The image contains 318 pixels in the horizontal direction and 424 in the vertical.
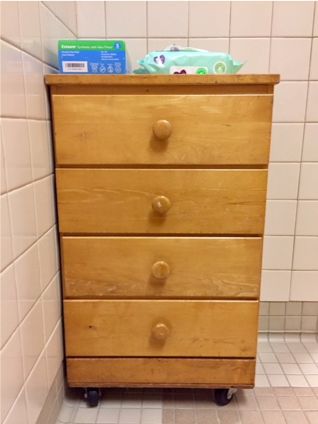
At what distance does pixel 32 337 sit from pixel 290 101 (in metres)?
1.00

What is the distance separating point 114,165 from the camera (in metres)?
0.85

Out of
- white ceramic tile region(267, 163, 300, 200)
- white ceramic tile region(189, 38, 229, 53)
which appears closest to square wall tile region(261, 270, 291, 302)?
white ceramic tile region(267, 163, 300, 200)

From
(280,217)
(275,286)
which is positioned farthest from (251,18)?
(275,286)

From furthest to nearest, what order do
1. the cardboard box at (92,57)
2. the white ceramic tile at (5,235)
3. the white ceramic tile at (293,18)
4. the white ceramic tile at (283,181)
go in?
the white ceramic tile at (283,181) < the white ceramic tile at (293,18) < the cardboard box at (92,57) < the white ceramic tile at (5,235)

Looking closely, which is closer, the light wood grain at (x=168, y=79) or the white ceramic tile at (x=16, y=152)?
the white ceramic tile at (x=16, y=152)

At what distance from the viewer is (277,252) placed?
4.12 ft

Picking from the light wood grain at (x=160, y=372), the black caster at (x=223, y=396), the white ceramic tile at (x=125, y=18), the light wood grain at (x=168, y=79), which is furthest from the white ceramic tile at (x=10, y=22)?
the black caster at (x=223, y=396)

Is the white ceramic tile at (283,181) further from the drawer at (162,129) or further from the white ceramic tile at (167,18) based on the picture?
the white ceramic tile at (167,18)

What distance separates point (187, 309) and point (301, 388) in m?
0.48

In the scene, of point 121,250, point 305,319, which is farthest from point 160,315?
point 305,319

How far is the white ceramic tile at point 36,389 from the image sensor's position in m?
0.76

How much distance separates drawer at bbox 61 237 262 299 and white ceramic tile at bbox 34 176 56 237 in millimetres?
64

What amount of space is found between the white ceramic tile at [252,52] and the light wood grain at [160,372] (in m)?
0.87

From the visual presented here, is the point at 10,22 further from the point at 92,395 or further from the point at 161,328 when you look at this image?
the point at 92,395
